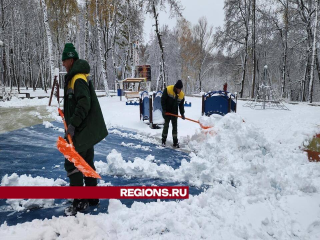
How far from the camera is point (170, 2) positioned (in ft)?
52.1

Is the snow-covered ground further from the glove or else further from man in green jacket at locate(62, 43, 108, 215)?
the glove

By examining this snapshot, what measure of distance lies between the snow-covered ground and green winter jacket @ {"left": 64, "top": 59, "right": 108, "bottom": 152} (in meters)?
0.83

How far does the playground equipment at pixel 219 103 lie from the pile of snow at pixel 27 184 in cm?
699

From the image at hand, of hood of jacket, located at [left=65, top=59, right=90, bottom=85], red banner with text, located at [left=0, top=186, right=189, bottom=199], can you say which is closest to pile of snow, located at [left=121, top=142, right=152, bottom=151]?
red banner with text, located at [left=0, top=186, right=189, bottom=199]

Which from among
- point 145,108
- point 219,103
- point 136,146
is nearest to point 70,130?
point 136,146

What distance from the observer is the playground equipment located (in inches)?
357

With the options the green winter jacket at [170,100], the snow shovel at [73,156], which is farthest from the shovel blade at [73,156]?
the green winter jacket at [170,100]

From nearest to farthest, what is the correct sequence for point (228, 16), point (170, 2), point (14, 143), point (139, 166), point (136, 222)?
point (136, 222), point (139, 166), point (14, 143), point (170, 2), point (228, 16)

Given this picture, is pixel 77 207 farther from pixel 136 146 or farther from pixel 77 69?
pixel 136 146

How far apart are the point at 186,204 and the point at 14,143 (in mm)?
4663

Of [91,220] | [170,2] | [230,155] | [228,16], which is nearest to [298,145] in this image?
[230,155]

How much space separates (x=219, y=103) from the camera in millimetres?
9227

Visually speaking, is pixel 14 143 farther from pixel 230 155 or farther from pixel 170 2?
pixel 170 2

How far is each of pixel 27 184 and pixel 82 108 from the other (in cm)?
→ 168
